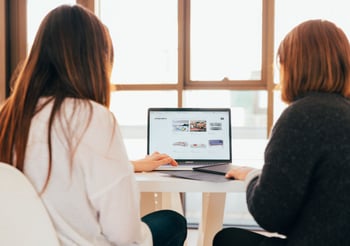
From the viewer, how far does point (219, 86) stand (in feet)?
9.72

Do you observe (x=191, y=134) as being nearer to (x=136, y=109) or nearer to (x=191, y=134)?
(x=191, y=134)

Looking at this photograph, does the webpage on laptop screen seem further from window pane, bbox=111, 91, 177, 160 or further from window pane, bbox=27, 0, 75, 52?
window pane, bbox=27, 0, 75, 52

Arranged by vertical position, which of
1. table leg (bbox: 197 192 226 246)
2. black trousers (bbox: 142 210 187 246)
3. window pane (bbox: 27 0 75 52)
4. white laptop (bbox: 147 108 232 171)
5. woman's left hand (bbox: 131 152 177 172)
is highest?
window pane (bbox: 27 0 75 52)

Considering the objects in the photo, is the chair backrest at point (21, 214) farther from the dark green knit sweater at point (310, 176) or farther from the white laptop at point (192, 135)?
the white laptop at point (192, 135)

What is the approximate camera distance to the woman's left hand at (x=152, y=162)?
163 cm

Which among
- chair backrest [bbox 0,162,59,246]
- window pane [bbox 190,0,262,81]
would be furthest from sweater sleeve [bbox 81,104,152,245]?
window pane [bbox 190,0,262,81]

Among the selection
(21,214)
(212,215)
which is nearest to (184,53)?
(212,215)

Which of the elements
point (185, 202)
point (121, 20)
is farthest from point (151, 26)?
point (185, 202)

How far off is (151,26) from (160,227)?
6.60ft

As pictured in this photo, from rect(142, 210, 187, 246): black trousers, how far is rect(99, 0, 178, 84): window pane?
5.61ft

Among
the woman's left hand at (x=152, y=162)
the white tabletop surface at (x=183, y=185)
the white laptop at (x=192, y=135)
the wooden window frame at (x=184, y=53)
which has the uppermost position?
the wooden window frame at (x=184, y=53)

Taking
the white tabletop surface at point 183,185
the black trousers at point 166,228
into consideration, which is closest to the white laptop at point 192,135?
the white tabletop surface at point 183,185

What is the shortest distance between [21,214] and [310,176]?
665mm

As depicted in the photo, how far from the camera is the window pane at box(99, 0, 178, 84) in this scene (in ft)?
9.87
